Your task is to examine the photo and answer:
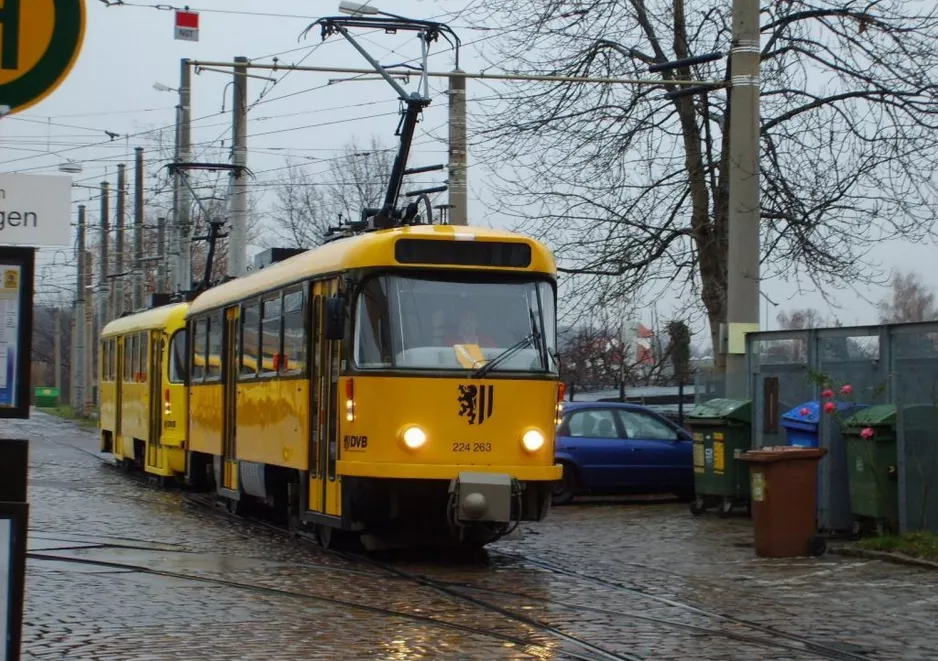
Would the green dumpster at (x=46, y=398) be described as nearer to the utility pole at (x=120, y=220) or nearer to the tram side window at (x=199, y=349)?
the utility pole at (x=120, y=220)

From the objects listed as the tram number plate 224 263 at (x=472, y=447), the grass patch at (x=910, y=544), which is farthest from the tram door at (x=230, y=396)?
the grass patch at (x=910, y=544)

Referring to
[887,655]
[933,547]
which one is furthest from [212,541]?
[887,655]

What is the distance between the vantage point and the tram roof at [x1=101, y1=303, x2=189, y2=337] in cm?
2475

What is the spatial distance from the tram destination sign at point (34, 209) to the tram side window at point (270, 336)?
10328mm

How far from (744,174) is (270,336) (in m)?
5.91

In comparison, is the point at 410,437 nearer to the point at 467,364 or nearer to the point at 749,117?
the point at 467,364

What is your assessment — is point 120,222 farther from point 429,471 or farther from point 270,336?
point 429,471

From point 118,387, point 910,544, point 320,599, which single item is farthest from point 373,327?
point 118,387

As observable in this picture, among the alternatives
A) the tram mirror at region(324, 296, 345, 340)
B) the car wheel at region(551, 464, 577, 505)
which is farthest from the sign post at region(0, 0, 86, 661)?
the car wheel at region(551, 464, 577, 505)

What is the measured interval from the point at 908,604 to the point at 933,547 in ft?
8.39

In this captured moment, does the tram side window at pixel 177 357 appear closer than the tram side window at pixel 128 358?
Yes

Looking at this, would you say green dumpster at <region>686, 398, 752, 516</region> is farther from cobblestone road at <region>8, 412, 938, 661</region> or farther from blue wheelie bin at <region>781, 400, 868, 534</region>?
blue wheelie bin at <region>781, 400, 868, 534</region>

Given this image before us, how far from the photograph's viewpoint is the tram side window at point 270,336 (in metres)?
16.4

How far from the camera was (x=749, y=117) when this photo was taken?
18250 mm
